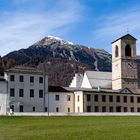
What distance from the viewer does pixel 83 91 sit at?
277ft

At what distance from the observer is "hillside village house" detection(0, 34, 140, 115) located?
77.9 m

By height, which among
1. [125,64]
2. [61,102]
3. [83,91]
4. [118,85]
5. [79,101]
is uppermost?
[125,64]

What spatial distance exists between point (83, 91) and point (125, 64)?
1767 centimetres

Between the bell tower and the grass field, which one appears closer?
the grass field

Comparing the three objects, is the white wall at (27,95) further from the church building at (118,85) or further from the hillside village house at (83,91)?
the church building at (118,85)

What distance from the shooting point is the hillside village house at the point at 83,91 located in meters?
77.9

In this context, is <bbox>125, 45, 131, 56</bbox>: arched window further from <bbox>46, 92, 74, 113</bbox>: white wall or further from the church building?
<bbox>46, 92, 74, 113</bbox>: white wall

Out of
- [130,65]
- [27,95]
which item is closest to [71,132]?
[27,95]

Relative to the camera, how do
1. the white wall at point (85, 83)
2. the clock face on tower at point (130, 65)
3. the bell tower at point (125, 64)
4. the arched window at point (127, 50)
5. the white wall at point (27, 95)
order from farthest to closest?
1. the white wall at point (85, 83)
2. the arched window at point (127, 50)
3. the clock face on tower at point (130, 65)
4. the bell tower at point (125, 64)
5. the white wall at point (27, 95)

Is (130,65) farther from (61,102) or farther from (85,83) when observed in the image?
A: (61,102)

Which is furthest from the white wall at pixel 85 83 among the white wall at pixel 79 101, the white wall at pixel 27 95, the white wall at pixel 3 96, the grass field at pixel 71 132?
the grass field at pixel 71 132

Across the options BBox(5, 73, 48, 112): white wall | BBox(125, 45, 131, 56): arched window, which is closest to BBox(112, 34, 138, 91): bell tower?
BBox(125, 45, 131, 56): arched window

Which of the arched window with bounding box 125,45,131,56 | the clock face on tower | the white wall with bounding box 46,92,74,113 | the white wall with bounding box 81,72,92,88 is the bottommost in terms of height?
the white wall with bounding box 46,92,74,113

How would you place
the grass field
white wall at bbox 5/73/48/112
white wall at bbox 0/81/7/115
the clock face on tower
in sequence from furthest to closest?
the clock face on tower → white wall at bbox 5/73/48/112 → white wall at bbox 0/81/7/115 → the grass field
